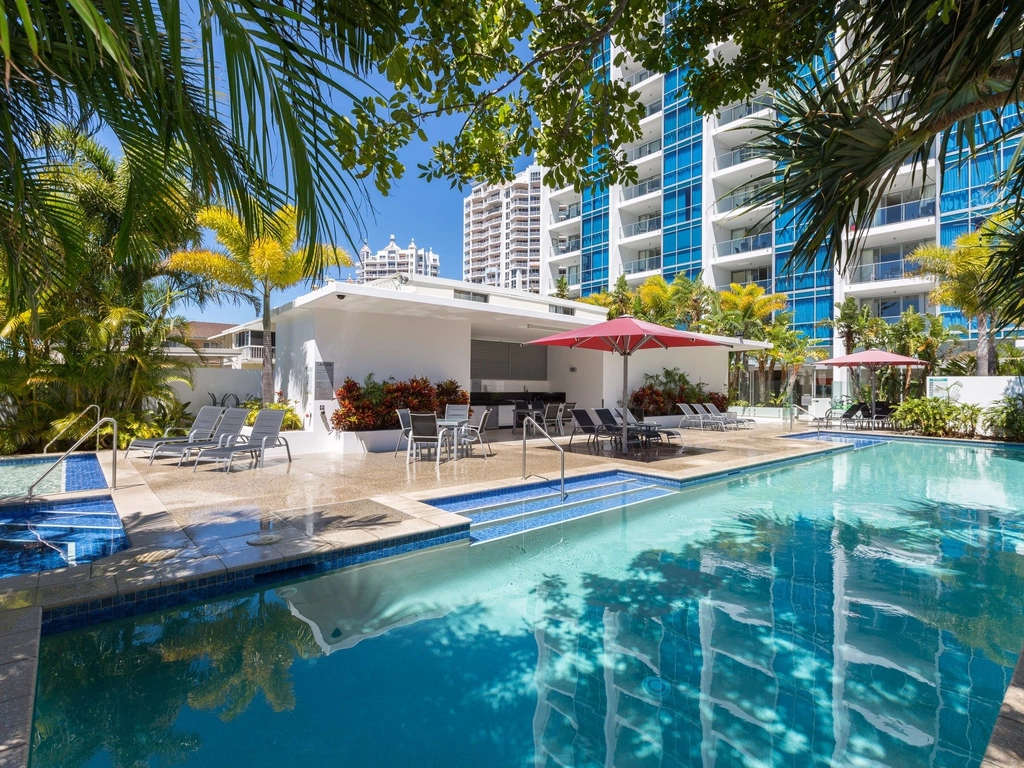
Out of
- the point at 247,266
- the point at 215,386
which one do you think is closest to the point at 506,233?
the point at 215,386

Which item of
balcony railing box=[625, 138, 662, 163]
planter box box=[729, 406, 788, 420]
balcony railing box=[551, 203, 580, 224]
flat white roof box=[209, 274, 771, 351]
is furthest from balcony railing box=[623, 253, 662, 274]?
flat white roof box=[209, 274, 771, 351]

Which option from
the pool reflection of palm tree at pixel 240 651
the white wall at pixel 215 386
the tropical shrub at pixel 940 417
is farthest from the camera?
the tropical shrub at pixel 940 417

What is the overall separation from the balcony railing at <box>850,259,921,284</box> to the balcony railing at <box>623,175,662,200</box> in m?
16.6

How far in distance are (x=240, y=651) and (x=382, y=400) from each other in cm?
920

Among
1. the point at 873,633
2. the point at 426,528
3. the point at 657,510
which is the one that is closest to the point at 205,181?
the point at 426,528

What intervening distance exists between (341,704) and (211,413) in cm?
947

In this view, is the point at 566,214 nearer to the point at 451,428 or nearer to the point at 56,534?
the point at 451,428

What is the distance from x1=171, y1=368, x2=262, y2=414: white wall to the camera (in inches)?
589

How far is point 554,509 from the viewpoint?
25.0ft

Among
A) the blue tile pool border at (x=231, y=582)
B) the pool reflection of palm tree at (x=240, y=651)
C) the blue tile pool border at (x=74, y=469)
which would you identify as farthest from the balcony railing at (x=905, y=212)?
the blue tile pool border at (x=74, y=469)

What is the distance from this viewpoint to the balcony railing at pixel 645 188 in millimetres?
40997

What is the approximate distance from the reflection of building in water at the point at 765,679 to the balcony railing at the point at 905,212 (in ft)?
95.3

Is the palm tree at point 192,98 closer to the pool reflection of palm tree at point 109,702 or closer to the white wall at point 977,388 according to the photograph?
the pool reflection of palm tree at point 109,702

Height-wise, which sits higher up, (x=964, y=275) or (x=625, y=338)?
(x=964, y=275)
